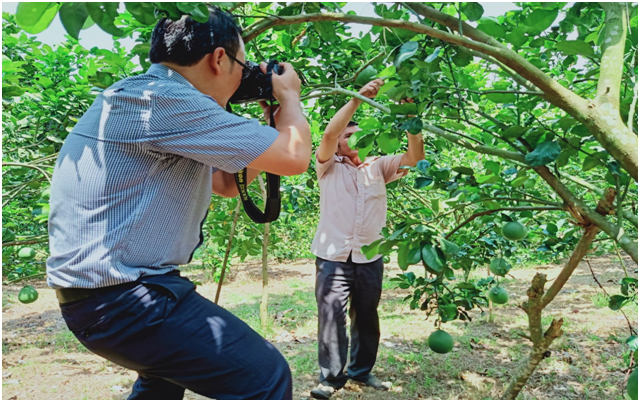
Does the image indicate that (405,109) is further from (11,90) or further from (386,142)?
(11,90)

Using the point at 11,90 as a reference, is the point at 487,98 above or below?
above

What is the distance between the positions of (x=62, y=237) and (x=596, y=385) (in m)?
3.39

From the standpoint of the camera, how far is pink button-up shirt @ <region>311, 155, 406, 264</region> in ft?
10.6

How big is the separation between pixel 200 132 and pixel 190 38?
32 cm

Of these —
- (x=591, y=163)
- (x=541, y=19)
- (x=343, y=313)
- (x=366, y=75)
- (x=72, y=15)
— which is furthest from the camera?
(x=343, y=313)

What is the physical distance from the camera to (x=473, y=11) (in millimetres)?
1447

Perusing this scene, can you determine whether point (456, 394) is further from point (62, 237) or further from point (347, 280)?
point (62, 237)

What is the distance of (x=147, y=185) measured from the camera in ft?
4.02

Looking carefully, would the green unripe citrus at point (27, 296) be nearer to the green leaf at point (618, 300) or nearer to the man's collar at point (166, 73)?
the man's collar at point (166, 73)

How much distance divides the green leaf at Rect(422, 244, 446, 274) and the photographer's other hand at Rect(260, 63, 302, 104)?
0.66m

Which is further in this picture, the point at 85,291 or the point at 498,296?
the point at 498,296

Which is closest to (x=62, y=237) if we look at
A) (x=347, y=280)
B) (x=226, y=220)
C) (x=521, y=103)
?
(x=521, y=103)

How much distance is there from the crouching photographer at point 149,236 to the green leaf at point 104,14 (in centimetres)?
28

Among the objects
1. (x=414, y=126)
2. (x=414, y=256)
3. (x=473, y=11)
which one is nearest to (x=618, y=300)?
(x=414, y=256)
